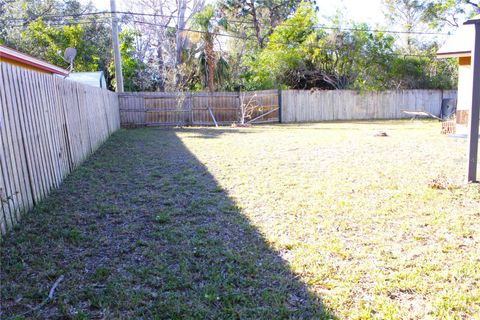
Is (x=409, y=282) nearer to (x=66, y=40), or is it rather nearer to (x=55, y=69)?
(x=55, y=69)

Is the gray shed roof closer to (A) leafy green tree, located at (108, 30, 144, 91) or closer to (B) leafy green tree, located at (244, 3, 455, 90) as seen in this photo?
(A) leafy green tree, located at (108, 30, 144, 91)

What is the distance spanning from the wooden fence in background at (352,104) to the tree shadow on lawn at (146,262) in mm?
14124

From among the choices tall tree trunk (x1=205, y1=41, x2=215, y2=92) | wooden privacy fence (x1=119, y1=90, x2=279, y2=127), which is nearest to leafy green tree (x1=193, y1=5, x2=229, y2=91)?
tall tree trunk (x1=205, y1=41, x2=215, y2=92)

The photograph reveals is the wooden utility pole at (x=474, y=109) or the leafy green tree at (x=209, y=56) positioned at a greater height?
the leafy green tree at (x=209, y=56)

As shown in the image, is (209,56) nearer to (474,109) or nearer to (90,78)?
(90,78)

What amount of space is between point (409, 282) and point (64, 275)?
2.36 m

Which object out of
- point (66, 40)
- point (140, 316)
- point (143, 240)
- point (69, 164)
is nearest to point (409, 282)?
point (140, 316)

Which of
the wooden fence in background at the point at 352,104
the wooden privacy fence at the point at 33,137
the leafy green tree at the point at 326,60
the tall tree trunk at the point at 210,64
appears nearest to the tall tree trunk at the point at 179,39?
the tall tree trunk at the point at 210,64

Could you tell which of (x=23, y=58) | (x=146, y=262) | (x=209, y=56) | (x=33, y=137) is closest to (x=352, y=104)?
(x=209, y=56)

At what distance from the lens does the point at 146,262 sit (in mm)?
2889

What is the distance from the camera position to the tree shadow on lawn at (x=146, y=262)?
2285 millimetres

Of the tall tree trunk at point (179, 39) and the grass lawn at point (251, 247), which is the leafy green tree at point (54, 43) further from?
the grass lawn at point (251, 247)

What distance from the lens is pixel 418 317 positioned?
2162 millimetres

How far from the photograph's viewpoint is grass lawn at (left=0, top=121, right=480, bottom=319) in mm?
2312
